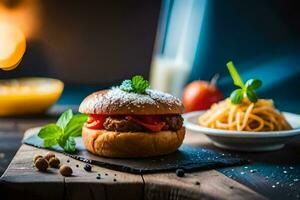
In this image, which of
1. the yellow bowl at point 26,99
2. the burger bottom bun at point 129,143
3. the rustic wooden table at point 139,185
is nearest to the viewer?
the rustic wooden table at point 139,185

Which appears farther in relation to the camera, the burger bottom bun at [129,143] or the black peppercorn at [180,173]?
the burger bottom bun at [129,143]

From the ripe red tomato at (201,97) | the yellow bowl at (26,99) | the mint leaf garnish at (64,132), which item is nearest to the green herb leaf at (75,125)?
the mint leaf garnish at (64,132)

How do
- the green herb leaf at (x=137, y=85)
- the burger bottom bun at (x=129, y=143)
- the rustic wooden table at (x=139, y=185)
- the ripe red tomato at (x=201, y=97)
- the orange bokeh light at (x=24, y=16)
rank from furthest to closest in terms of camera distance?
the orange bokeh light at (x=24, y=16) → the ripe red tomato at (x=201, y=97) → the green herb leaf at (x=137, y=85) → the burger bottom bun at (x=129, y=143) → the rustic wooden table at (x=139, y=185)

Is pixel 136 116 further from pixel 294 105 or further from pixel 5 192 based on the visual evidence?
pixel 294 105

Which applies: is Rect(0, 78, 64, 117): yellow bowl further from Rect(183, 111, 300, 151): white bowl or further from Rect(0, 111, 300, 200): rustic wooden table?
Rect(0, 111, 300, 200): rustic wooden table

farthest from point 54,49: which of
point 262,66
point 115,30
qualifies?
point 262,66

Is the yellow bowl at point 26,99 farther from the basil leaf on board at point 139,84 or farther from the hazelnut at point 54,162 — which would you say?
the hazelnut at point 54,162

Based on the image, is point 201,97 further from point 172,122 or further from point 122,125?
point 122,125
